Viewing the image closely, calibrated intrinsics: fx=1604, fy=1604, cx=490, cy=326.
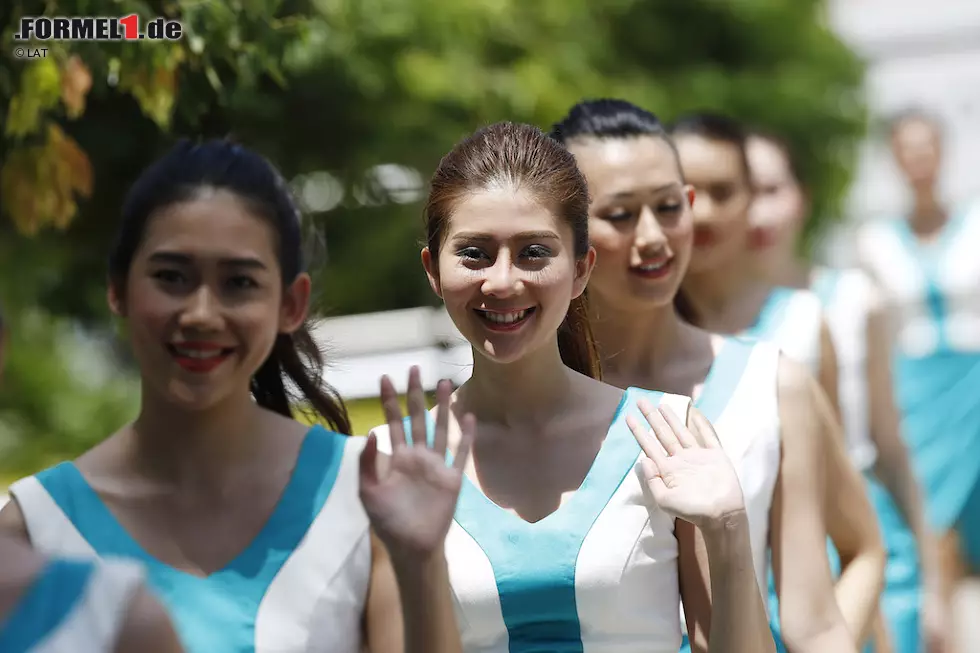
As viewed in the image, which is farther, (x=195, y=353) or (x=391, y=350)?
(x=391, y=350)

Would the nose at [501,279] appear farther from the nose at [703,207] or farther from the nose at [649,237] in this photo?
the nose at [703,207]

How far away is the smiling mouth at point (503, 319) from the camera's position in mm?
2805

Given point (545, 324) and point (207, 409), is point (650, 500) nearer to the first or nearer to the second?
point (545, 324)

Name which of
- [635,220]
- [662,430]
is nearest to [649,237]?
[635,220]

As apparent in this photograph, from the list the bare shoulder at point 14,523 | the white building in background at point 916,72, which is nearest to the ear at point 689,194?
the bare shoulder at point 14,523

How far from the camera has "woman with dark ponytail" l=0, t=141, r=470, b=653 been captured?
8.89 ft

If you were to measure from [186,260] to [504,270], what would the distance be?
555 millimetres

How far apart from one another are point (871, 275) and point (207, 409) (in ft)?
13.3

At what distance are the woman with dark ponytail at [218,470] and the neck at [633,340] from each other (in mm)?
761

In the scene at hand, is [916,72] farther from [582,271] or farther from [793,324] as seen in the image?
[582,271]

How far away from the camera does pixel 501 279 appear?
2.76 meters

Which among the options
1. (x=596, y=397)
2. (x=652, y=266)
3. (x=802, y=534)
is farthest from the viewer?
(x=652, y=266)

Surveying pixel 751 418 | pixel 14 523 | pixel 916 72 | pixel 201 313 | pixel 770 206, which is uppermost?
pixel 916 72

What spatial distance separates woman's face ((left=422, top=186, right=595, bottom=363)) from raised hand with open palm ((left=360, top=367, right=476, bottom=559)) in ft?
0.93
